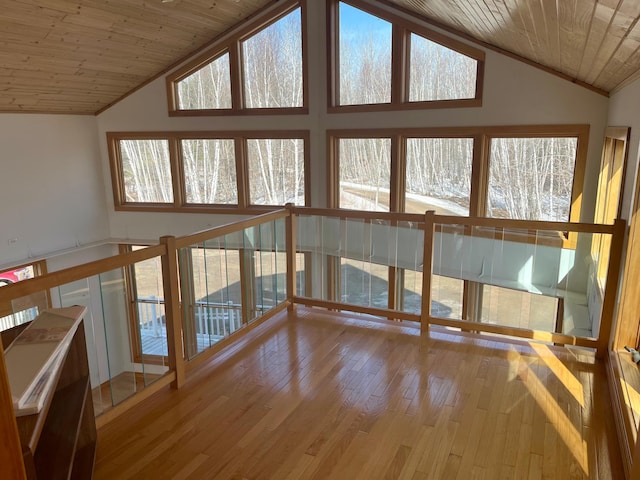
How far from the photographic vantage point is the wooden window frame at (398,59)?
5.99 meters

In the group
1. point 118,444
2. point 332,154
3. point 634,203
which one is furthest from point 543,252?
point 332,154

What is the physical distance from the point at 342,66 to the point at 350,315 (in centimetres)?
418

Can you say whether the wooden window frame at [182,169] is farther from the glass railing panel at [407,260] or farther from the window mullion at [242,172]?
the glass railing panel at [407,260]

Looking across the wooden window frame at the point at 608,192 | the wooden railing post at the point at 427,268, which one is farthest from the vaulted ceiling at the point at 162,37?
the wooden railing post at the point at 427,268

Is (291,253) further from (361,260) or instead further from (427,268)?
(361,260)

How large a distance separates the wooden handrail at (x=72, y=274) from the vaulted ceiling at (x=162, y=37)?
2644 mm

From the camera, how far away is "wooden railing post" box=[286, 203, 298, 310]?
4.27 meters

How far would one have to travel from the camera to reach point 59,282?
2.27 metres

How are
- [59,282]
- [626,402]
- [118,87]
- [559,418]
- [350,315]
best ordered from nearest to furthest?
1. [59,282]
2. [626,402]
3. [559,418]
4. [350,315]
5. [118,87]

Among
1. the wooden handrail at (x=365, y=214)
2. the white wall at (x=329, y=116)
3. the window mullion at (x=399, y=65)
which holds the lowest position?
the wooden handrail at (x=365, y=214)

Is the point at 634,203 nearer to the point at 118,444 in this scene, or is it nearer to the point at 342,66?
the point at 118,444

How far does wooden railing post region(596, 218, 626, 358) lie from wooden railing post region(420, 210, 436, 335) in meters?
1.24

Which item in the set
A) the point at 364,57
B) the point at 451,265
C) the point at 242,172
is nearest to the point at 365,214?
the point at 451,265

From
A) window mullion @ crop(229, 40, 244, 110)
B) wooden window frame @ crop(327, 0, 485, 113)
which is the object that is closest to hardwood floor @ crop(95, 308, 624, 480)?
wooden window frame @ crop(327, 0, 485, 113)
